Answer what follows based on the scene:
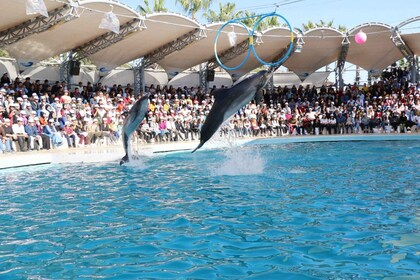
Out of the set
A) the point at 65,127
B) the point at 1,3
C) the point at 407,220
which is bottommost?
the point at 407,220

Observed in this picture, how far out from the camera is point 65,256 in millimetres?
4418

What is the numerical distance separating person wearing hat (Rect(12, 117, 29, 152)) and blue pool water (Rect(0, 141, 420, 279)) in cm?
441

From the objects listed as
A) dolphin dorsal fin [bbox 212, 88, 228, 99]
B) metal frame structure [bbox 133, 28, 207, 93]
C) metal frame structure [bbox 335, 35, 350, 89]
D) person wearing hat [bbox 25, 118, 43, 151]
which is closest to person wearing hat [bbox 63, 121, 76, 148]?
person wearing hat [bbox 25, 118, 43, 151]

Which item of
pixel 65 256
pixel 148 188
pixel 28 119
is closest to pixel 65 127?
pixel 28 119

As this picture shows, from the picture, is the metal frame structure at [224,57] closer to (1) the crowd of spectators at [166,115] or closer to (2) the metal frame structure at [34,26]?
(1) the crowd of spectators at [166,115]

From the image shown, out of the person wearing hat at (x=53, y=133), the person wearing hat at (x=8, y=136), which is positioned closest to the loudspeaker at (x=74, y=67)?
the person wearing hat at (x=53, y=133)

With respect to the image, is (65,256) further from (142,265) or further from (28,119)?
(28,119)

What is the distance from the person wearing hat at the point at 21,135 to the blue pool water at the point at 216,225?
4408mm

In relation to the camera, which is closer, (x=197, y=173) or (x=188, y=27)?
(x=197, y=173)

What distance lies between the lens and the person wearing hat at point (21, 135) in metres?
13.9

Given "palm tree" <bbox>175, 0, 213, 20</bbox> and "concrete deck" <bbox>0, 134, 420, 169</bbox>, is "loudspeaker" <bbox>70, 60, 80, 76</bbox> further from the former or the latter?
"palm tree" <bbox>175, 0, 213, 20</bbox>

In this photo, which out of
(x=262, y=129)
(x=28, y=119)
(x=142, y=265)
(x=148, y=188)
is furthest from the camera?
(x=262, y=129)

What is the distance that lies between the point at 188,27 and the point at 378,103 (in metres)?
9.32

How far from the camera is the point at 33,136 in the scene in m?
14.6
